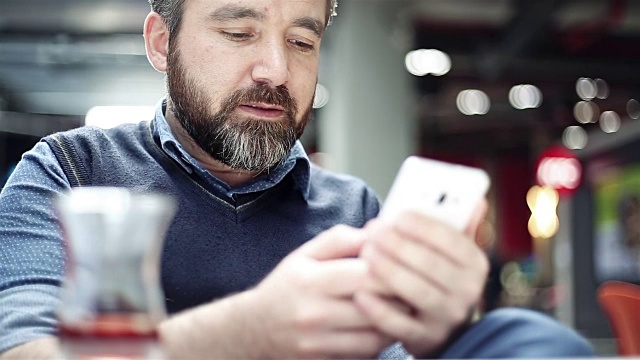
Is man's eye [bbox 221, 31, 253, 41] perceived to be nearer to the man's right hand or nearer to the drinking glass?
the man's right hand

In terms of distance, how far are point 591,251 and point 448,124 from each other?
879 centimetres

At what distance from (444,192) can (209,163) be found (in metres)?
0.95

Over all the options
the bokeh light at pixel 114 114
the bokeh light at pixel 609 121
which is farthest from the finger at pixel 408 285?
the bokeh light at pixel 609 121

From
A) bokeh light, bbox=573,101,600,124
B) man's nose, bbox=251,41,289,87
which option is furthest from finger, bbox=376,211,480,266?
bokeh light, bbox=573,101,600,124

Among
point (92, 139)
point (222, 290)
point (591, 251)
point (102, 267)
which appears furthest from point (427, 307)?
point (591, 251)

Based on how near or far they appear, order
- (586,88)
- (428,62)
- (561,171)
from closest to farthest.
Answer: (561,171)
(428,62)
(586,88)

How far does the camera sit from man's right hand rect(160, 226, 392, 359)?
0.69 meters

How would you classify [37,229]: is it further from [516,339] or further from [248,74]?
[516,339]

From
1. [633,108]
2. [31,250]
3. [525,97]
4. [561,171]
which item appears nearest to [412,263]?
[31,250]

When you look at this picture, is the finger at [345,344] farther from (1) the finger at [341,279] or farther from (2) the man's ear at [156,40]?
(2) the man's ear at [156,40]

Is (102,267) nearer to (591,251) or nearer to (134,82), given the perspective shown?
(591,251)

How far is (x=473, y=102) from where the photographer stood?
13.0 meters

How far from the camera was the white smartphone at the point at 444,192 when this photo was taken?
0.66 m

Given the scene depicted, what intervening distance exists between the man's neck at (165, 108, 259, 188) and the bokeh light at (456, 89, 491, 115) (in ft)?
36.4
